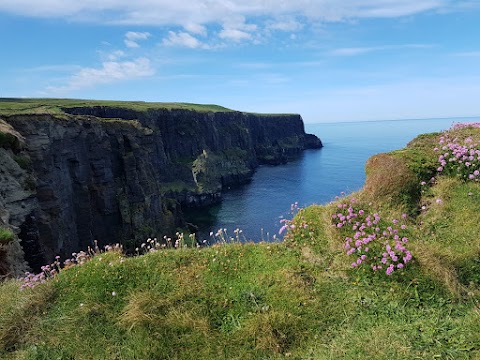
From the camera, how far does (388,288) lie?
7652mm

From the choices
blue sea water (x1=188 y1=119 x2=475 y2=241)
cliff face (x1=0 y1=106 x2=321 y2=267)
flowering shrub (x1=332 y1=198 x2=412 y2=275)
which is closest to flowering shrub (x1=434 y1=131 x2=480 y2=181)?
flowering shrub (x1=332 y1=198 x2=412 y2=275)

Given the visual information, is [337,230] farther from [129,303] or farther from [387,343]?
[129,303]

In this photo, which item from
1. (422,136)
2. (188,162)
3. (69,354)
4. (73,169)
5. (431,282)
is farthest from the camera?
(188,162)

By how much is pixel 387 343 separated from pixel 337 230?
385 cm

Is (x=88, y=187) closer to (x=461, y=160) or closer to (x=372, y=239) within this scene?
(x=461, y=160)

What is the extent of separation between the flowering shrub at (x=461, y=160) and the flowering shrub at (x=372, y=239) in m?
3.13

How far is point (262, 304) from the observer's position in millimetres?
7629

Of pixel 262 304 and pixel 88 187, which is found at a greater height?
pixel 262 304

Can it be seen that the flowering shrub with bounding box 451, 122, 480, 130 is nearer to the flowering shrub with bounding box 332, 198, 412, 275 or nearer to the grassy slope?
the grassy slope

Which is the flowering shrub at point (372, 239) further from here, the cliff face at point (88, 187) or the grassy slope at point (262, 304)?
the cliff face at point (88, 187)

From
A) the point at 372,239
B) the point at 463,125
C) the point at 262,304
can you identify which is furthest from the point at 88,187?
the point at 372,239

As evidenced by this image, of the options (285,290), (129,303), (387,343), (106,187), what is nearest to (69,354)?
Answer: (129,303)

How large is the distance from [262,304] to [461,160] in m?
8.93

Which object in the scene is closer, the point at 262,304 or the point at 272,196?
the point at 262,304
